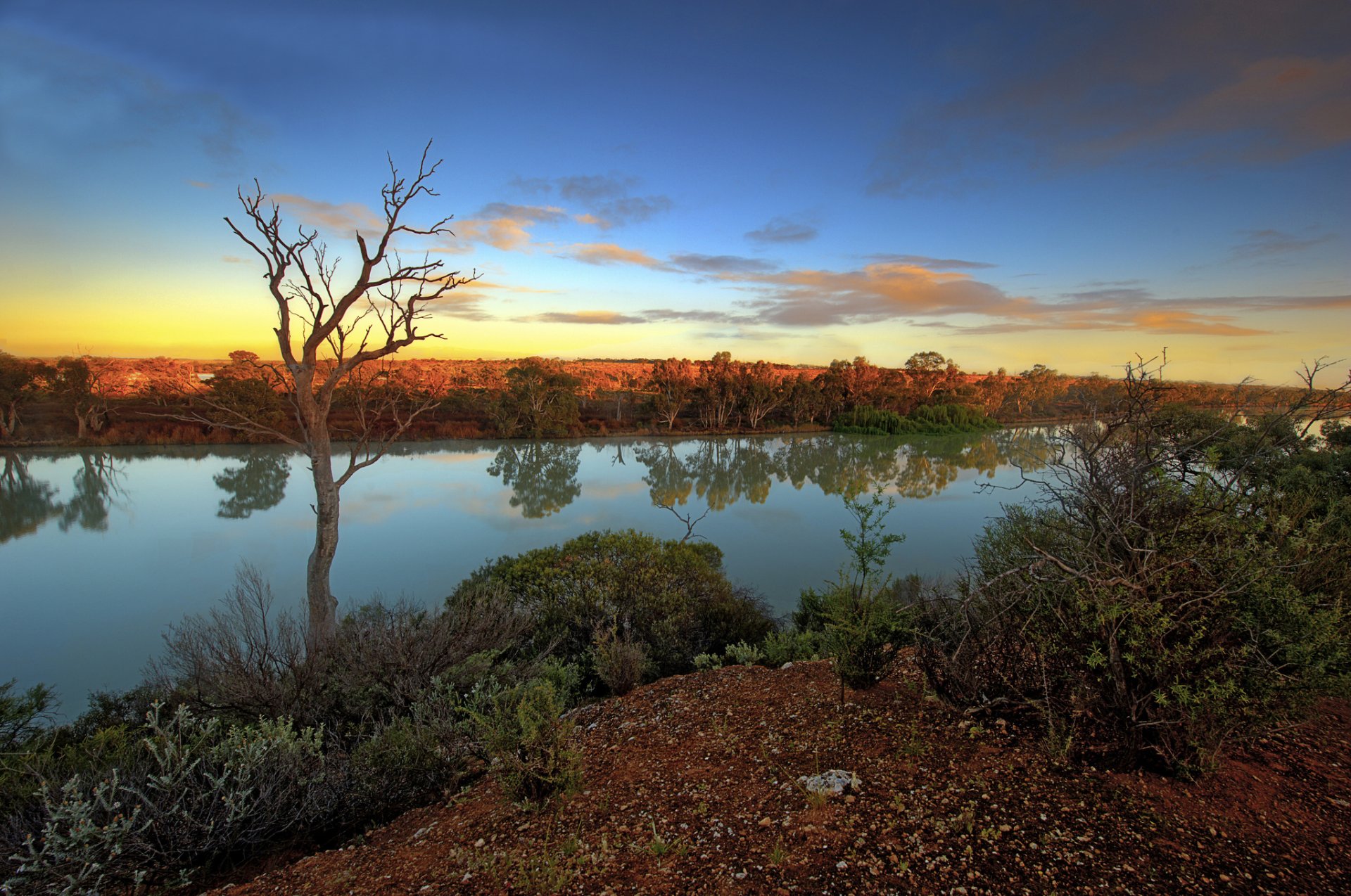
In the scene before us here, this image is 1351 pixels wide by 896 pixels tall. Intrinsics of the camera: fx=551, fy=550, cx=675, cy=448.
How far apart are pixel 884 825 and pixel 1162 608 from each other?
155 cm

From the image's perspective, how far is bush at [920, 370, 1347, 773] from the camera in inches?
91.0

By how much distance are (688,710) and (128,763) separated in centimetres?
331

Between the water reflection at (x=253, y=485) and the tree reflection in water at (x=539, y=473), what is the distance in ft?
24.1

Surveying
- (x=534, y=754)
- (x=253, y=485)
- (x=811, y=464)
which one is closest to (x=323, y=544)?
(x=534, y=754)

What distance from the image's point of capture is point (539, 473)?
23359 millimetres

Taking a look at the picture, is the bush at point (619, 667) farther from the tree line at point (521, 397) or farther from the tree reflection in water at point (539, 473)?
the tree line at point (521, 397)

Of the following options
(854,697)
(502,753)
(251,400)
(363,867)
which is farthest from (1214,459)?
(251,400)

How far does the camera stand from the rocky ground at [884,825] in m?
1.99

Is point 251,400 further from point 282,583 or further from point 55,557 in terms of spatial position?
point 282,583

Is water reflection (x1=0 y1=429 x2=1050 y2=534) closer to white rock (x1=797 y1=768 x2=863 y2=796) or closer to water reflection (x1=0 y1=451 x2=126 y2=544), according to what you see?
water reflection (x1=0 y1=451 x2=126 y2=544)

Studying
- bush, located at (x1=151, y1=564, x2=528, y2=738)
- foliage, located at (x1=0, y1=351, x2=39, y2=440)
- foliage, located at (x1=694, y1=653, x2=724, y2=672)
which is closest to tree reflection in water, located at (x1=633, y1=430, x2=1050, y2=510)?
foliage, located at (x1=694, y1=653, x2=724, y2=672)

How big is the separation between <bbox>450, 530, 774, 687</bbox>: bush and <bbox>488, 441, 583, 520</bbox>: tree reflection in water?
8477 mm

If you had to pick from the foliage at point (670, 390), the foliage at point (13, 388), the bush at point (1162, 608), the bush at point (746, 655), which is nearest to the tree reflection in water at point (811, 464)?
the foliage at point (670, 390)

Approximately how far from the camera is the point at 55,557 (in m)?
11.8
